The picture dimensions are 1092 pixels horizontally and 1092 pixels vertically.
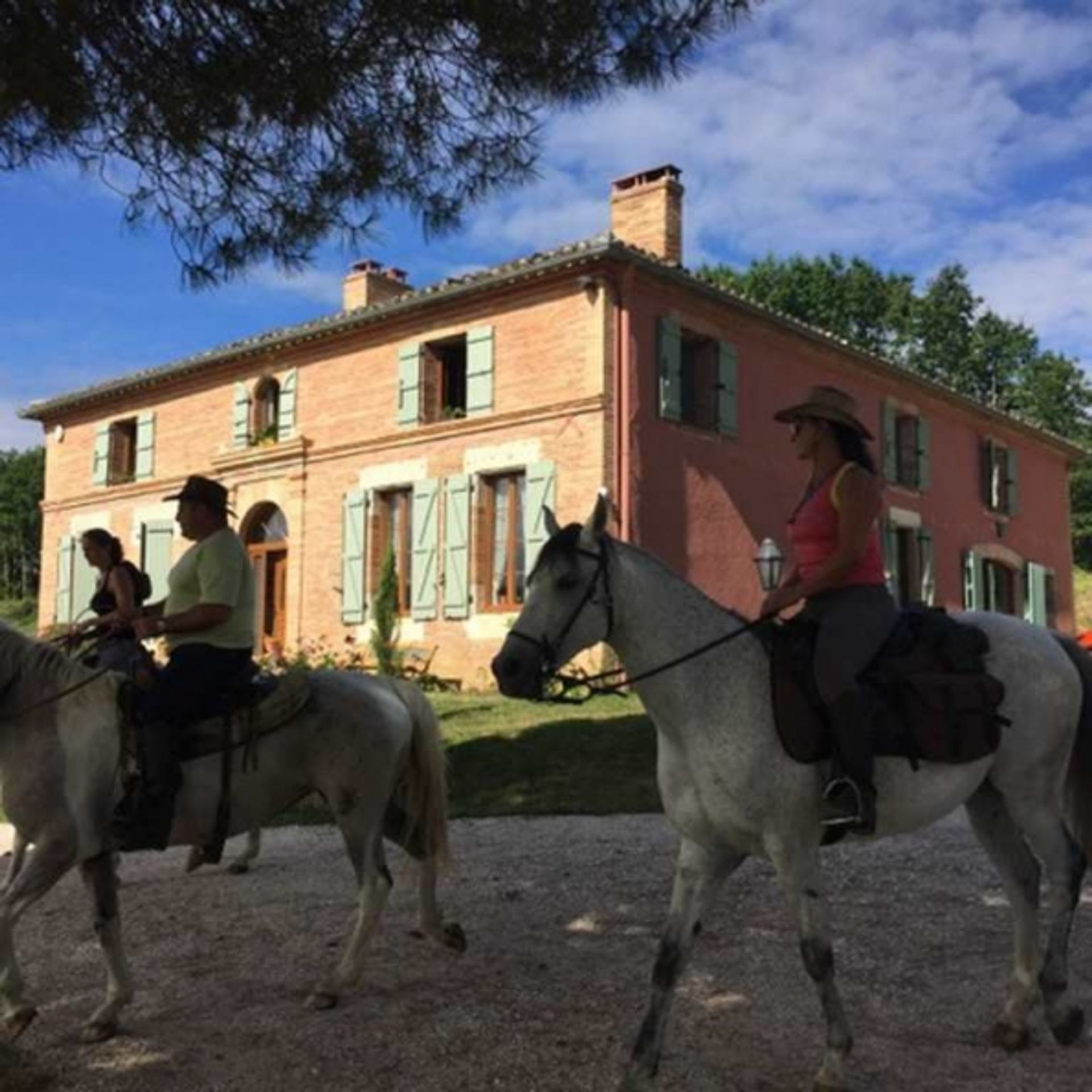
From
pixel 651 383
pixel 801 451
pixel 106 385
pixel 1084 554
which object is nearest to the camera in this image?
pixel 801 451

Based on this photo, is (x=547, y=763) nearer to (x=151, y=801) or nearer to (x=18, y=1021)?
(x=151, y=801)

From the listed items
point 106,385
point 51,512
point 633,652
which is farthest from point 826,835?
point 51,512

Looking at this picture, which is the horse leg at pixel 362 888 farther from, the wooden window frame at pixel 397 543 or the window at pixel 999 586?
the window at pixel 999 586

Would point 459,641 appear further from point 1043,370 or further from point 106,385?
point 1043,370

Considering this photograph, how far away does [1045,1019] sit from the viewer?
13.5ft

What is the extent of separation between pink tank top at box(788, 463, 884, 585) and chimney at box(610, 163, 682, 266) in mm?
15531

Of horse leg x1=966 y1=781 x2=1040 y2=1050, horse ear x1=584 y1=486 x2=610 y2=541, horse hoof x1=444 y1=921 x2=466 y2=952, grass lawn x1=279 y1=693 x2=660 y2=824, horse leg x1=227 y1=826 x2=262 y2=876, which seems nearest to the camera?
horse ear x1=584 y1=486 x2=610 y2=541

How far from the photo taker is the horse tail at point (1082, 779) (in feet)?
14.5

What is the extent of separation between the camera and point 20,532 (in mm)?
56125

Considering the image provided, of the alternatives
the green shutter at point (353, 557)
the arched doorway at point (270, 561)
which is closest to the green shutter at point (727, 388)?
the green shutter at point (353, 557)

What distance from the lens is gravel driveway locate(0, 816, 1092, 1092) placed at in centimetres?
376

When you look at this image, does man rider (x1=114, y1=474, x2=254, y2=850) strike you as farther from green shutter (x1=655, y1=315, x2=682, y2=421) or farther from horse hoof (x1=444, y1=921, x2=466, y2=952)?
green shutter (x1=655, y1=315, x2=682, y2=421)

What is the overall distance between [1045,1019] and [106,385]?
73.6 feet

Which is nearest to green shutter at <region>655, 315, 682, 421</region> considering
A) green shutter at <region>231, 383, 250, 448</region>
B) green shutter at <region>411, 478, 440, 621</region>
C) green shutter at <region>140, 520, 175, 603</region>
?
green shutter at <region>411, 478, 440, 621</region>
